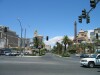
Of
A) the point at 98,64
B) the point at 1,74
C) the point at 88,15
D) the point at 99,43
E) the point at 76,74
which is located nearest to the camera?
the point at 1,74

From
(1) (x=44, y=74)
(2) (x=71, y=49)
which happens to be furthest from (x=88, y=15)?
(2) (x=71, y=49)

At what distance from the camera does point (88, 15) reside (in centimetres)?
2772

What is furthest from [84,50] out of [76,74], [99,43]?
[76,74]

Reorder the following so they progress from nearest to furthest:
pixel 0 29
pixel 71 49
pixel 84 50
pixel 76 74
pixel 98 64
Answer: pixel 76 74 < pixel 98 64 < pixel 84 50 < pixel 71 49 < pixel 0 29

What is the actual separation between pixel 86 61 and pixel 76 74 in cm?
1089

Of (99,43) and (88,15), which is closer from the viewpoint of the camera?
(88,15)

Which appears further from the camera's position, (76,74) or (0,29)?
(0,29)

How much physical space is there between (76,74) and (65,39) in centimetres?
11981

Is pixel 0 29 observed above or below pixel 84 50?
above

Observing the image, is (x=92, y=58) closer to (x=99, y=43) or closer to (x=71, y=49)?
(x=99, y=43)

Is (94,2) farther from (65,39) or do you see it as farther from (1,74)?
(65,39)

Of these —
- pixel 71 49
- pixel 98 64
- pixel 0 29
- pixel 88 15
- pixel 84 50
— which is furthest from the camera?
pixel 0 29

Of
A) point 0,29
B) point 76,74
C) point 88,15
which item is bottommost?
point 76,74

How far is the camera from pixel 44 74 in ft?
70.5
